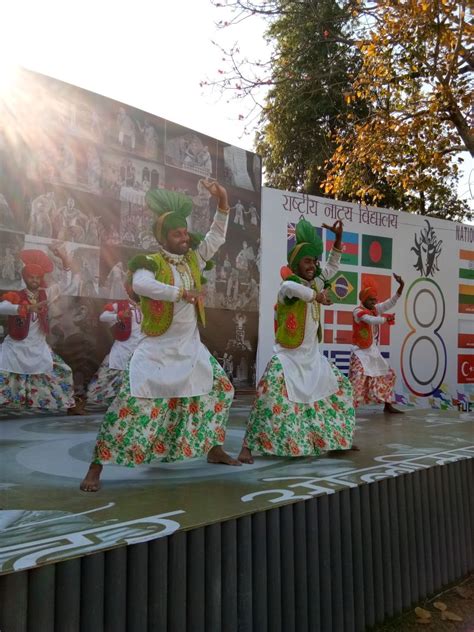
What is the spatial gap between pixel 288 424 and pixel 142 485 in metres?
1.13

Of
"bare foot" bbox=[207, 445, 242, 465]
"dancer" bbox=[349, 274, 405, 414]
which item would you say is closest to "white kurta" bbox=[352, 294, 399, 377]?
"dancer" bbox=[349, 274, 405, 414]

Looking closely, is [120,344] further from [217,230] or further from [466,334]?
[466,334]

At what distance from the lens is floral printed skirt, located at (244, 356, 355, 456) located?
4059 millimetres

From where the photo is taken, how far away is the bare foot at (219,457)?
395 cm

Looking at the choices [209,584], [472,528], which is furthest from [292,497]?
[472,528]

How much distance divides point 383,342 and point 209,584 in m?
7.29

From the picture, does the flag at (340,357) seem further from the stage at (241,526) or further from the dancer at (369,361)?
the stage at (241,526)

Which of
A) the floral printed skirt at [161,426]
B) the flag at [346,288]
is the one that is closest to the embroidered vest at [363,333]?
the flag at [346,288]

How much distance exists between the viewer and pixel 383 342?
30.8 ft

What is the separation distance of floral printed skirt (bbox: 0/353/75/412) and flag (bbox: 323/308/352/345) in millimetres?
3628

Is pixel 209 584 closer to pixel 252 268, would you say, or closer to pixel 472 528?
pixel 472 528

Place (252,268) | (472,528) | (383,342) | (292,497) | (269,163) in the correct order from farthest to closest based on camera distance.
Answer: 1. (269,163)
2. (383,342)
3. (252,268)
4. (472,528)
5. (292,497)

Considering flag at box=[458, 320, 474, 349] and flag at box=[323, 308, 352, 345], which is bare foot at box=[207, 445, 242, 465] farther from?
flag at box=[458, 320, 474, 349]

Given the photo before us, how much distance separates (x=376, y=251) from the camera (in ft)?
30.7
